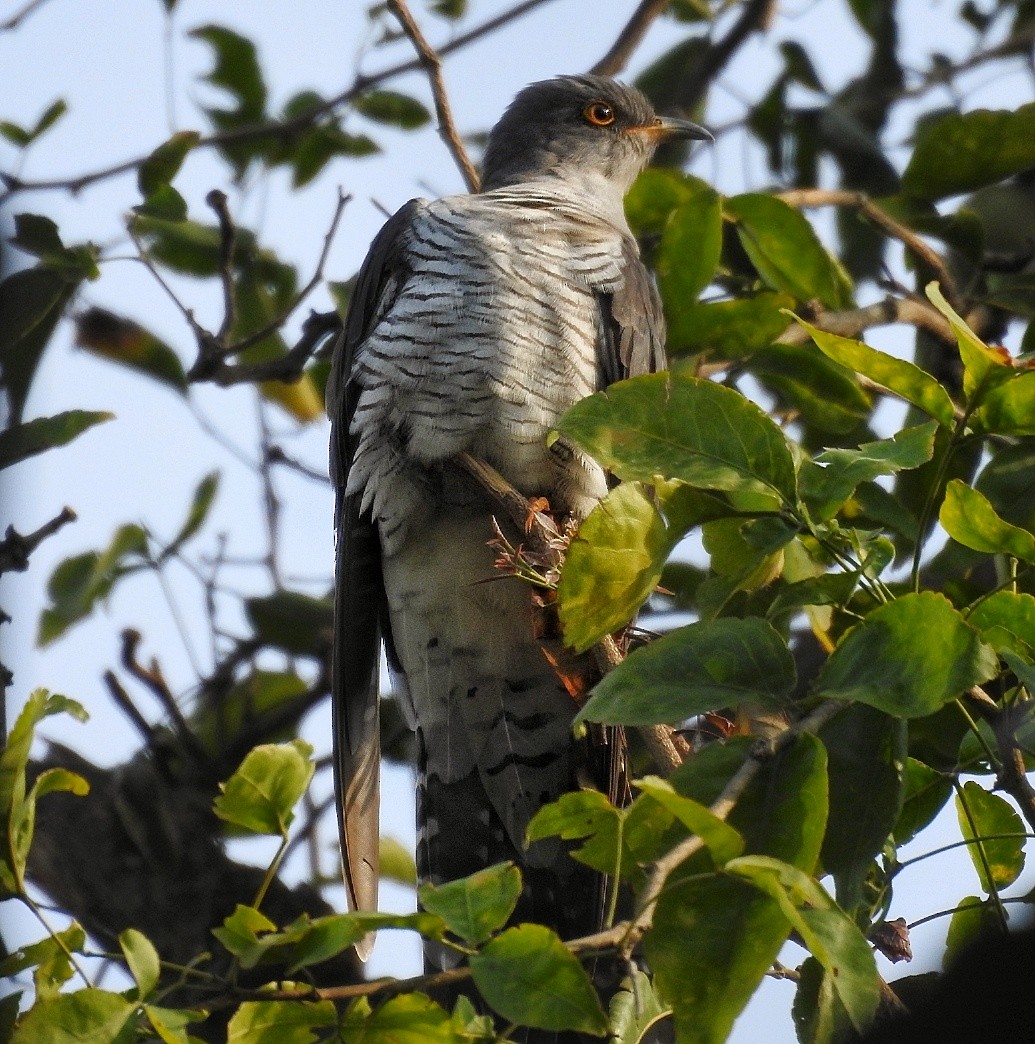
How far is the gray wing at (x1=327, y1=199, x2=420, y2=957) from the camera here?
2.61 metres

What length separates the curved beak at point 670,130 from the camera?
4.04m

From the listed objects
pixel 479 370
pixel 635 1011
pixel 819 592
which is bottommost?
pixel 635 1011

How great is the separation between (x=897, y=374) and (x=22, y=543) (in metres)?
1.41

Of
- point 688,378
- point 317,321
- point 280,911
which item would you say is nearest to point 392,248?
point 317,321

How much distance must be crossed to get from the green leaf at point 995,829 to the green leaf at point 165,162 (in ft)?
6.82

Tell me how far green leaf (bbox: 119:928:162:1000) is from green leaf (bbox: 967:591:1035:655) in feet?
3.03

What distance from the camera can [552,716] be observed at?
118 inches

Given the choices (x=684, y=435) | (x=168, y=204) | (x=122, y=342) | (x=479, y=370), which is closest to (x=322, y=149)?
(x=122, y=342)

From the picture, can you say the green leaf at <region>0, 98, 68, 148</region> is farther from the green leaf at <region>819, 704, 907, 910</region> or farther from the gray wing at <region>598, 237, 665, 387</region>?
the green leaf at <region>819, 704, 907, 910</region>

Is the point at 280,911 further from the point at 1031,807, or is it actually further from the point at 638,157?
the point at 638,157

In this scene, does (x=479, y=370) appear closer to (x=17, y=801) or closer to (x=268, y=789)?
(x=268, y=789)

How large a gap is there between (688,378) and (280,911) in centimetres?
197

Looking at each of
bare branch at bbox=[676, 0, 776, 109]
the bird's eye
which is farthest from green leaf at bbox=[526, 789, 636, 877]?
bare branch at bbox=[676, 0, 776, 109]

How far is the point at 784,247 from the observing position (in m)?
2.83
